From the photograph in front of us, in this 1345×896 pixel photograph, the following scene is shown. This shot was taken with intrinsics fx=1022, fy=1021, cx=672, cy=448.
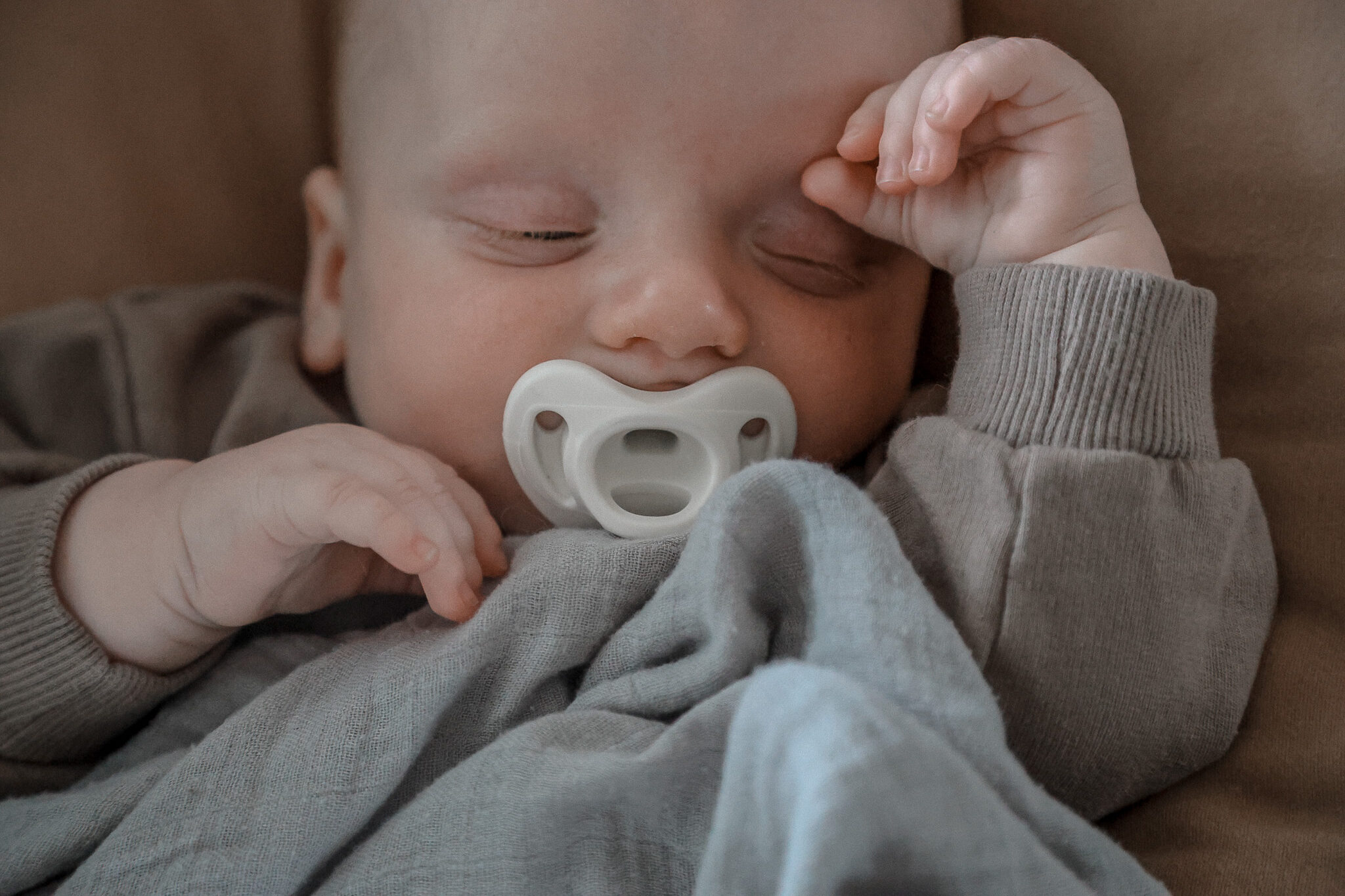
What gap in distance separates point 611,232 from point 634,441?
170mm

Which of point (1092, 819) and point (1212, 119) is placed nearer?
point (1092, 819)

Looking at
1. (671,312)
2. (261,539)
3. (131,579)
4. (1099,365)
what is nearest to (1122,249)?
(1099,365)

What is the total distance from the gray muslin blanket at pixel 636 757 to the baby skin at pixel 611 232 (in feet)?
0.25

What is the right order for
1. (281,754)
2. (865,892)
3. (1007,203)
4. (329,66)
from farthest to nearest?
(329,66) → (1007,203) → (281,754) → (865,892)

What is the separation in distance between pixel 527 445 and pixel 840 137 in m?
0.34

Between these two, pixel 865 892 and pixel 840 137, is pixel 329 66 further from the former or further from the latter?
pixel 865 892

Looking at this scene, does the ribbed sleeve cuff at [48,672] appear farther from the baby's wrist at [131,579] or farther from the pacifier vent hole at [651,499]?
the pacifier vent hole at [651,499]

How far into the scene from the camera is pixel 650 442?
32.8 inches

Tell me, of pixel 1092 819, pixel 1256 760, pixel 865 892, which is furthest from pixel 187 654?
pixel 1256 760

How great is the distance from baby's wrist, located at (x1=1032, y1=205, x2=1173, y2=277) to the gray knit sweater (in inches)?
1.5

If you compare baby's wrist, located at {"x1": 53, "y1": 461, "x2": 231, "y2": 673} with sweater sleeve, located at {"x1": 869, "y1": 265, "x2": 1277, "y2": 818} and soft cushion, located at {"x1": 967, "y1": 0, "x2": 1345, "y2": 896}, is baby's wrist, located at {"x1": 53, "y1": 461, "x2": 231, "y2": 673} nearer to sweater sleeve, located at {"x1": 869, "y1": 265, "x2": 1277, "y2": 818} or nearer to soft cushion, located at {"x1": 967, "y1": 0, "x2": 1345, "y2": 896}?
sweater sleeve, located at {"x1": 869, "y1": 265, "x2": 1277, "y2": 818}

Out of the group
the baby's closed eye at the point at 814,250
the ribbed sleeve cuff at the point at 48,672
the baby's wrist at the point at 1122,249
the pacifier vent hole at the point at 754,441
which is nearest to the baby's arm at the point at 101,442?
the ribbed sleeve cuff at the point at 48,672

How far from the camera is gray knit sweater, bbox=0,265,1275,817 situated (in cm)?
63

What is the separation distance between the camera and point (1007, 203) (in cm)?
77
